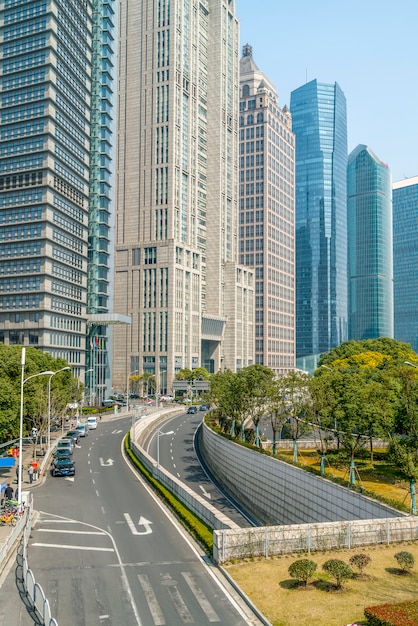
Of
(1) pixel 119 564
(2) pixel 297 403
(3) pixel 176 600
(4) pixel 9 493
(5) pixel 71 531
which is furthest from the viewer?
(2) pixel 297 403

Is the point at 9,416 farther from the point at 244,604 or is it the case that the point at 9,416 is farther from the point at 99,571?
the point at 244,604

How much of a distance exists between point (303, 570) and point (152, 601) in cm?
672

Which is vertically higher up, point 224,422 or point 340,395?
point 340,395

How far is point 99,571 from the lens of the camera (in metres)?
30.5

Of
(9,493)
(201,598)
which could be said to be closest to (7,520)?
(9,493)

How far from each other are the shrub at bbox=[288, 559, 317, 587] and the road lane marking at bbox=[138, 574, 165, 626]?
20.0 feet

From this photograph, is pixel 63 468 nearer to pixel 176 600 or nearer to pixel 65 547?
pixel 65 547

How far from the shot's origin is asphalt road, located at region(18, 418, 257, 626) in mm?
24703

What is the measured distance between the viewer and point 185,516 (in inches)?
1586

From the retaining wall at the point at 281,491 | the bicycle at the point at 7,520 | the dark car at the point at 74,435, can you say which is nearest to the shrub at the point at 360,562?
the retaining wall at the point at 281,491

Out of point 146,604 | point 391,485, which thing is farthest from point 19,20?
point 146,604

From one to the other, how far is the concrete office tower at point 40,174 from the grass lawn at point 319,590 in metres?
96.4

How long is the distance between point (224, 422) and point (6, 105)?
8271cm

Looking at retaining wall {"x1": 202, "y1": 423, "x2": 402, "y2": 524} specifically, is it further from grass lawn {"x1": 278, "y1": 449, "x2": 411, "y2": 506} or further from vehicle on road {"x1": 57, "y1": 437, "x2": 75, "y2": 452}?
vehicle on road {"x1": 57, "y1": 437, "x2": 75, "y2": 452}
